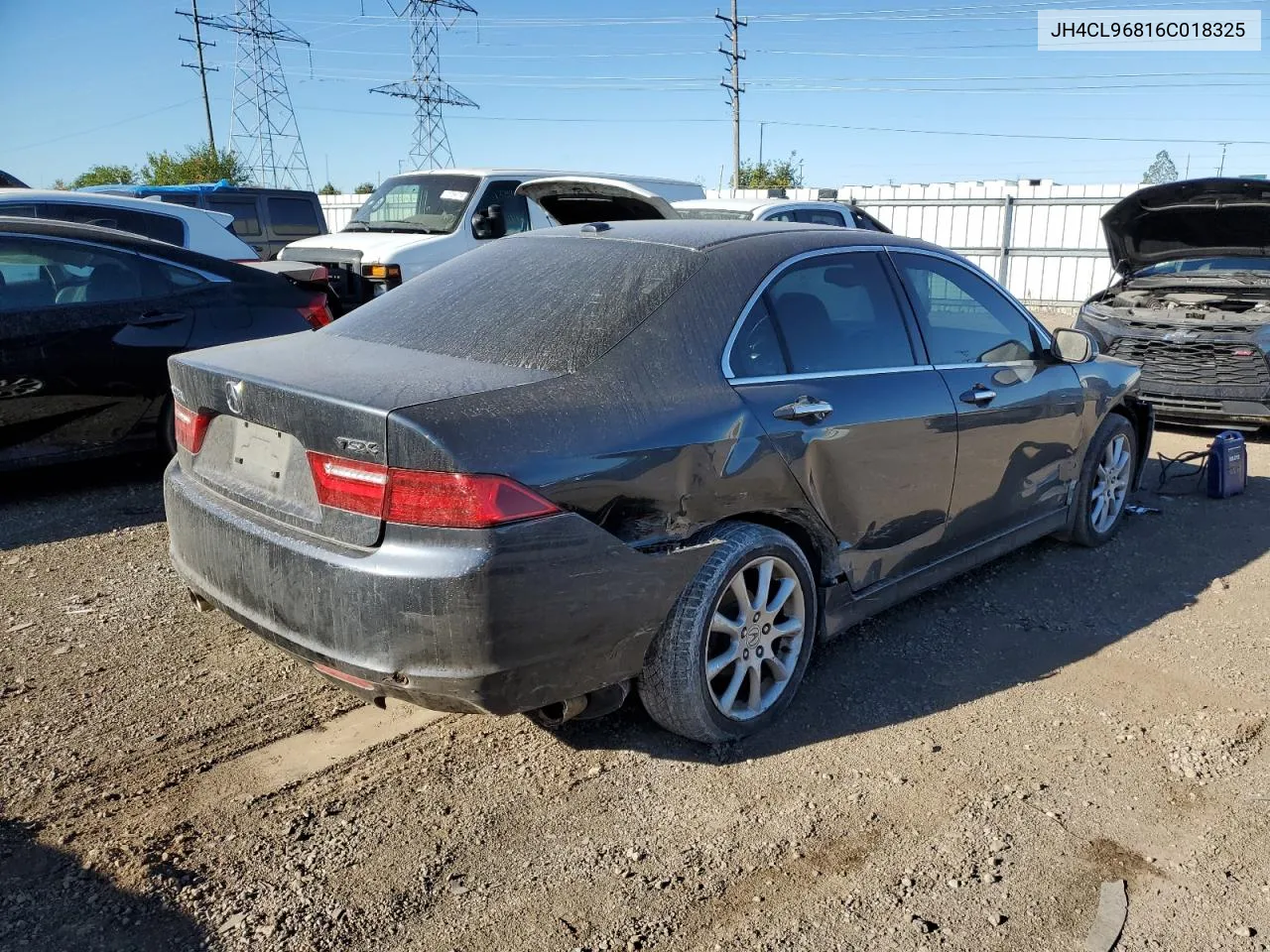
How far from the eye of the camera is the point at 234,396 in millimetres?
2930

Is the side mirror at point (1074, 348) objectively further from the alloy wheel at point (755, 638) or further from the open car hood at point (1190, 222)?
the open car hood at point (1190, 222)

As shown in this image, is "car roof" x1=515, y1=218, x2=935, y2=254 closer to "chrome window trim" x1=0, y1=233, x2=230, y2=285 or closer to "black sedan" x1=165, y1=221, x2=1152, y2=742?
"black sedan" x1=165, y1=221, x2=1152, y2=742

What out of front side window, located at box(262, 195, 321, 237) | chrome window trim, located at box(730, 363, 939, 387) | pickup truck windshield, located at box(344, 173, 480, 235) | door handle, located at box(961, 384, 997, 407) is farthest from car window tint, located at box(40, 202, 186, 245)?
front side window, located at box(262, 195, 321, 237)

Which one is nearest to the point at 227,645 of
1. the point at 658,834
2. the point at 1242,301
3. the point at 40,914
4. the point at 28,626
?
the point at 28,626

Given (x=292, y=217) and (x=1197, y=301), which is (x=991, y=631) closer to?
(x=1197, y=301)

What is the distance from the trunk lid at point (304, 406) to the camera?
8.45 feet

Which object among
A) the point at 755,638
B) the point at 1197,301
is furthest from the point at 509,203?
the point at 755,638

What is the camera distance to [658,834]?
8.95 ft

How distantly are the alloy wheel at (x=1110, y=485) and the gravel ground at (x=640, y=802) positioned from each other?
1083mm

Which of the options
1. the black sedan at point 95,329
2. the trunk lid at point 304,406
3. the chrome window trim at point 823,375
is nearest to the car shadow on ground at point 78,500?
the black sedan at point 95,329

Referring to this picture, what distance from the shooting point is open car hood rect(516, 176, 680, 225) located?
18.4ft

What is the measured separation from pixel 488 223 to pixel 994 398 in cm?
687

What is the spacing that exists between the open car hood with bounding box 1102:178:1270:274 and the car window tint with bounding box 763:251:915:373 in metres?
4.85

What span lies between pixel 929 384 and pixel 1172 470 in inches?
163
